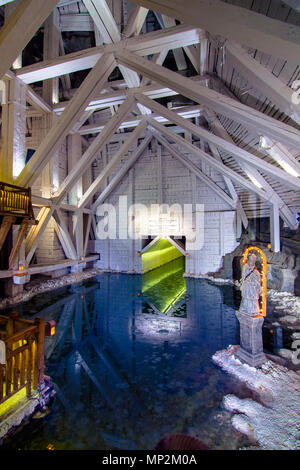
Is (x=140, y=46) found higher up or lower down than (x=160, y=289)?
higher up

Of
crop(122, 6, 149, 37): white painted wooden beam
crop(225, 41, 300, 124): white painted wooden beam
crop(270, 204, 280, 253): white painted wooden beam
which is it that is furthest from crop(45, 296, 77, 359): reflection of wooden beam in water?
crop(270, 204, 280, 253): white painted wooden beam

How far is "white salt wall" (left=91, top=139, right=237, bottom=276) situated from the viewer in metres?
12.8

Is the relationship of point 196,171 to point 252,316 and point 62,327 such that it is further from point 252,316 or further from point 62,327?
point 62,327

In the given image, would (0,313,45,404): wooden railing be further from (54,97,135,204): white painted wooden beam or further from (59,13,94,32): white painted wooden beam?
(59,13,94,32): white painted wooden beam

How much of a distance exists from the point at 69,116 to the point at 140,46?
9.90 feet

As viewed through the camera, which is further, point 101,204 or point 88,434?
point 101,204

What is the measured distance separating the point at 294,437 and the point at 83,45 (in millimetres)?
15794

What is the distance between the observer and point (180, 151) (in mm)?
12938

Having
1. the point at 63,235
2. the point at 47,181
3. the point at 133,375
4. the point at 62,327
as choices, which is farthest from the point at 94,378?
the point at 47,181

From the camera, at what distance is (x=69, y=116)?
23.8 ft

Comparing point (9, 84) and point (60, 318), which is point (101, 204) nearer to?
point (9, 84)
